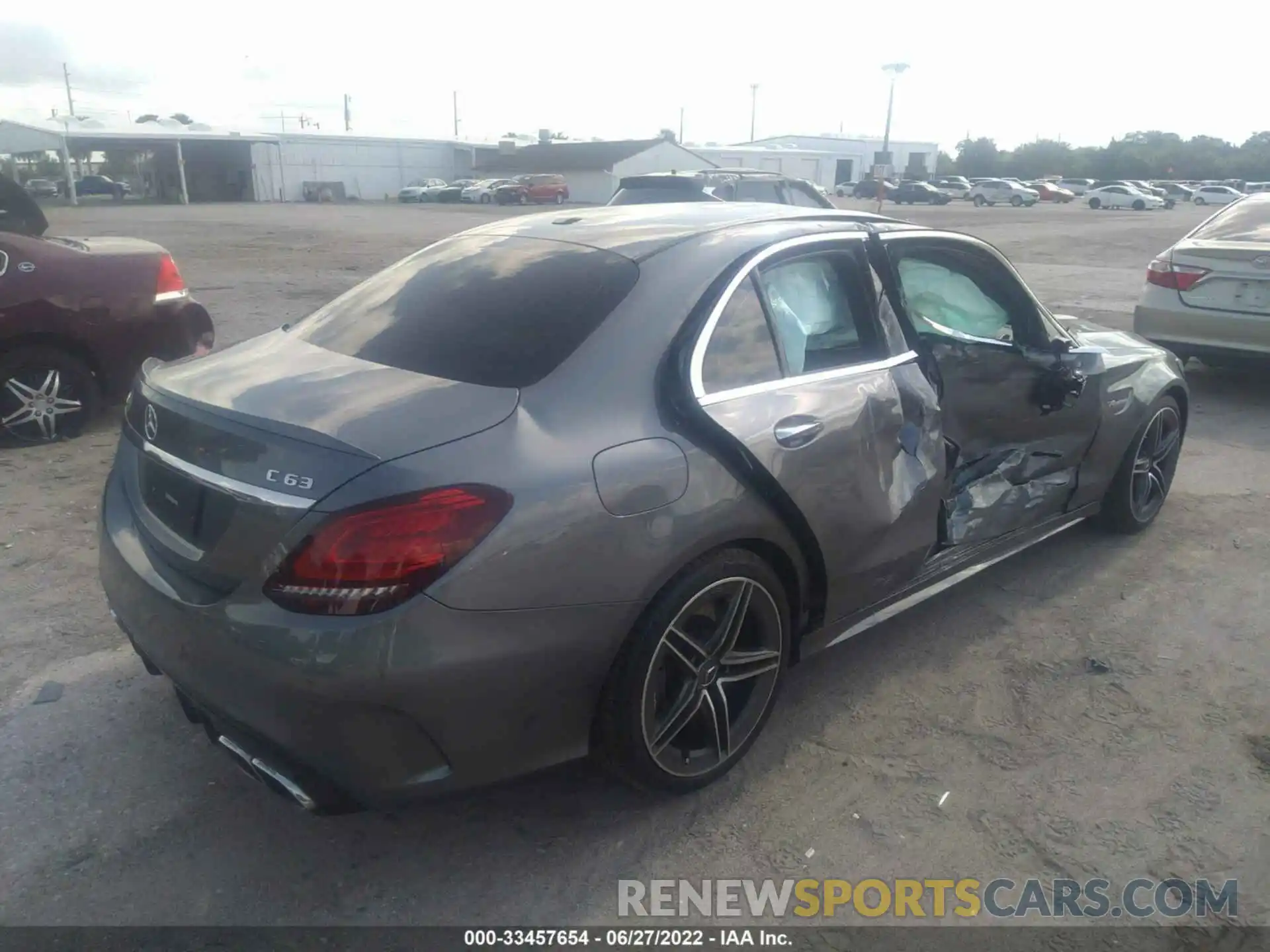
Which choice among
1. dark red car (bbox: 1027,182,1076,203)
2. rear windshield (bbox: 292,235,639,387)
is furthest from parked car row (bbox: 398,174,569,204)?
rear windshield (bbox: 292,235,639,387)

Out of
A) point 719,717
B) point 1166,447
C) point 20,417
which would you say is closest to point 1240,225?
point 1166,447

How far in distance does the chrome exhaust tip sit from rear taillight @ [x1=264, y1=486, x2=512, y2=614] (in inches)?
16.7

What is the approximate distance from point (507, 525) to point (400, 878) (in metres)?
1.03

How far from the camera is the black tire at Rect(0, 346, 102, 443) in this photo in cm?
598

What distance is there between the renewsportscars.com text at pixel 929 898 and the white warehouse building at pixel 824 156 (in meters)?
65.7

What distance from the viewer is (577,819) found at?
112 inches

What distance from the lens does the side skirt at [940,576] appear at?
334 cm

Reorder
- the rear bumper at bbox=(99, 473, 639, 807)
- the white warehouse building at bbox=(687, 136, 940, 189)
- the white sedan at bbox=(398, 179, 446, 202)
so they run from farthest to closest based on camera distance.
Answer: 1. the white warehouse building at bbox=(687, 136, 940, 189)
2. the white sedan at bbox=(398, 179, 446, 202)
3. the rear bumper at bbox=(99, 473, 639, 807)

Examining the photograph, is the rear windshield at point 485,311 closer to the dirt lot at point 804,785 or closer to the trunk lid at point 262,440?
the trunk lid at point 262,440

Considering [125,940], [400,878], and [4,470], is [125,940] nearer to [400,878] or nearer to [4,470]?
[400,878]

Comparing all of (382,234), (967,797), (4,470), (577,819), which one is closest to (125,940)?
(577,819)

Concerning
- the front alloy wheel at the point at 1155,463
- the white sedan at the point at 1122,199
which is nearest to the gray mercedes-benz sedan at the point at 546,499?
the front alloy wheel at the point at 1155,463

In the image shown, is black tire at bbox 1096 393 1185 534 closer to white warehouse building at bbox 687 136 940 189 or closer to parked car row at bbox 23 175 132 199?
parked car row at bbox 23 175 132 199

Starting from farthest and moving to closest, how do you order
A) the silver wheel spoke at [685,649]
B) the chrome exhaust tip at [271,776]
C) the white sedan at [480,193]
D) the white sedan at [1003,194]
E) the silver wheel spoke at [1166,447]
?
the white sedan at [1003,194], the white sedan at [480,193], the silver wheel spoke at [1166,447], the silver wheel spoke at [685,649], the chrome exhaust tip at [271,776]
